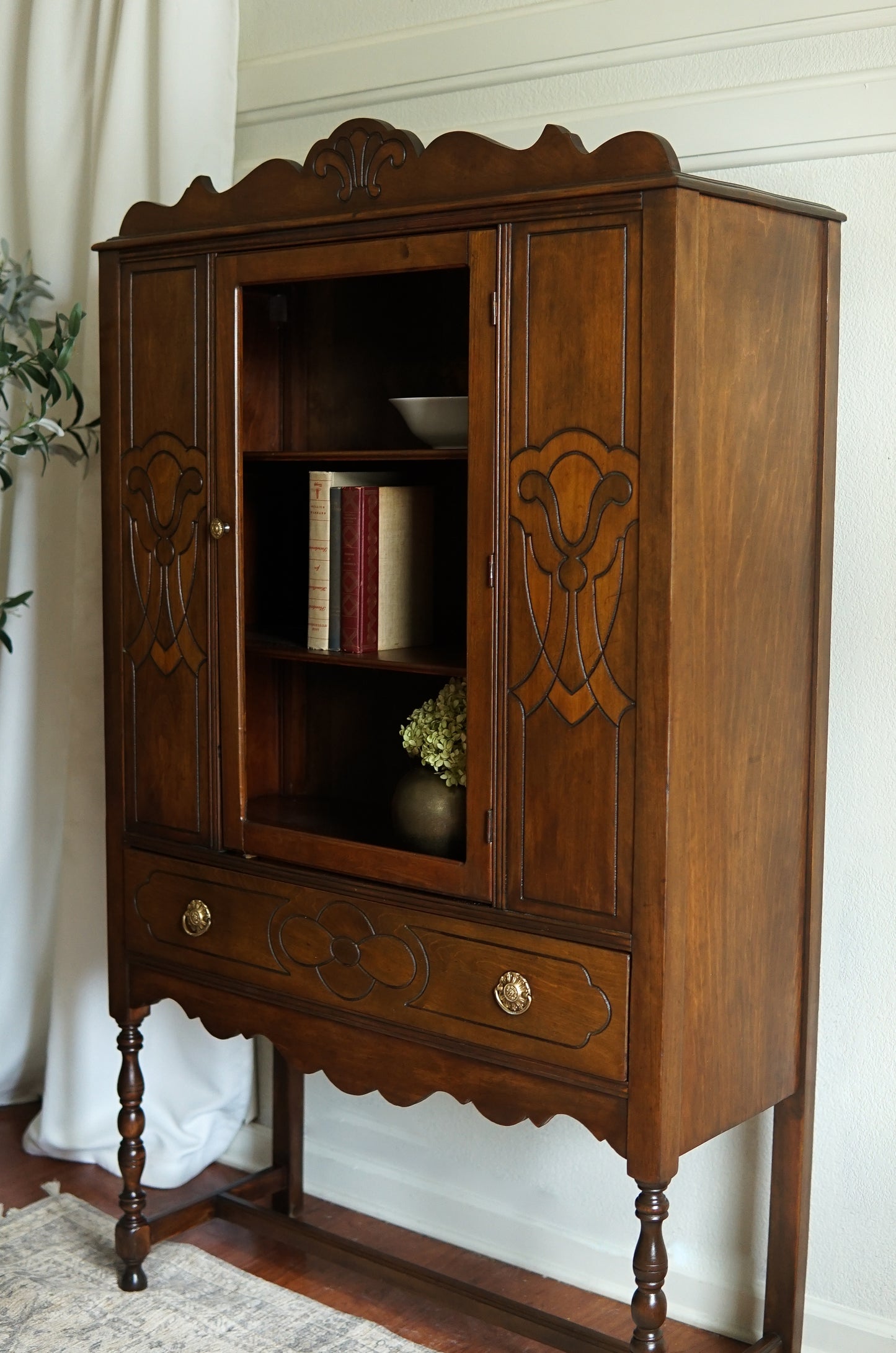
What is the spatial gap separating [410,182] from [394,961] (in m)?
1.11

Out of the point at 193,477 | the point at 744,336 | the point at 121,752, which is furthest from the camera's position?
the point at 121,752

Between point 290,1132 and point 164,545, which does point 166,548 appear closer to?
point 164,545

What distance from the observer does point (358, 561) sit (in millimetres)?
2266

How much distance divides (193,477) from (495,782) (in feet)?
2.42

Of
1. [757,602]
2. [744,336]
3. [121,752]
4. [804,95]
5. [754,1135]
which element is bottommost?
[754,1135]

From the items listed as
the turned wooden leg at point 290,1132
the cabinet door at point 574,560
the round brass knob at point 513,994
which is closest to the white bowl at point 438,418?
the cabinet door at point 574,560

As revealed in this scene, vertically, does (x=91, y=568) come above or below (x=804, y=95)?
below

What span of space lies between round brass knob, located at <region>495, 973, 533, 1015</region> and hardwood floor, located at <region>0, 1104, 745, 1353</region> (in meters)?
0.76

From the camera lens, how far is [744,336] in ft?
6.15

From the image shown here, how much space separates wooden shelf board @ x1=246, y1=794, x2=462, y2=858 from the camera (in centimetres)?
224

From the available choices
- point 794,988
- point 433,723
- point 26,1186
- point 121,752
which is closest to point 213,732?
point 121,752

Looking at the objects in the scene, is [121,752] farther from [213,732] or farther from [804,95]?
[804,95]

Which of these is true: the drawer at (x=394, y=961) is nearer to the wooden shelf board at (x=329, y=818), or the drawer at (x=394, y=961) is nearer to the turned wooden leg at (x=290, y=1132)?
the wooden shelf board at (x=329, y=818)

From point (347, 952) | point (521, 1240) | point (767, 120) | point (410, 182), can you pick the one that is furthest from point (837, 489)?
point (521, 1240)
